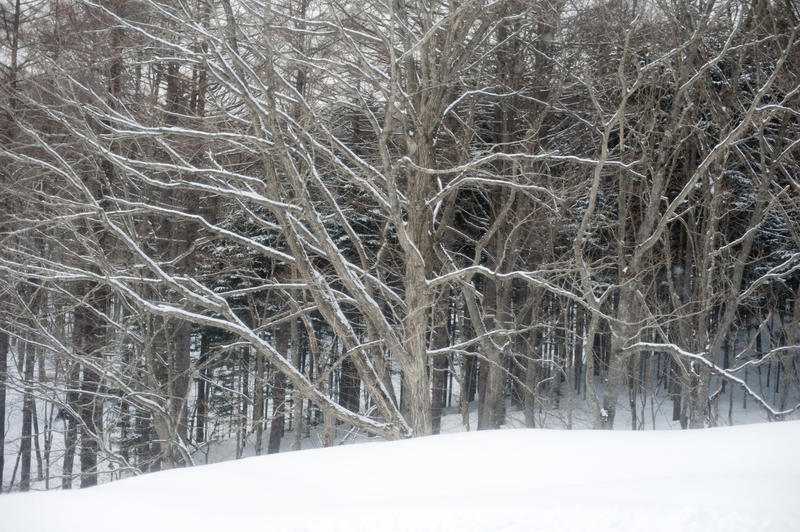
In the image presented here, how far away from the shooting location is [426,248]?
7012 millimetres

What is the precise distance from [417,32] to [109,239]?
836cm

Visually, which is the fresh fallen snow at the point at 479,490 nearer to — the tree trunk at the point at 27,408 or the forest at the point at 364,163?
the forest at the point at 364,163

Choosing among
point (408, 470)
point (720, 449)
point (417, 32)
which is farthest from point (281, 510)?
point (417, 32)

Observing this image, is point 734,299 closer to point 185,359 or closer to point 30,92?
point 185,359

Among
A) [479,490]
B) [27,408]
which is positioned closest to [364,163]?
[479,490]

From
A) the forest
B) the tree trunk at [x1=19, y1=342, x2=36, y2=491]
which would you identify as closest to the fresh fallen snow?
the forest

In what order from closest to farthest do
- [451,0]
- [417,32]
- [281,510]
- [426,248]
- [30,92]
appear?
1. [281,510]
2. [451,0]
3. [426,248]
4. [417,32]
5. [30,92]

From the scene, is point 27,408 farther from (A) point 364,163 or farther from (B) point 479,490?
(B) point 479,490

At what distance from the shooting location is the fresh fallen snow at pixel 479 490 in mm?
2264

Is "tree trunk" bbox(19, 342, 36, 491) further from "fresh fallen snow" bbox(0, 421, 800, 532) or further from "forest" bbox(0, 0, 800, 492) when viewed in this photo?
"fresh fallen snow" bbox(0, 421, 800, 532)

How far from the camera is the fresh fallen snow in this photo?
2264 millimetres

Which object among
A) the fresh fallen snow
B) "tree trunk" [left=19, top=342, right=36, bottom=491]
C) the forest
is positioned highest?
the forest

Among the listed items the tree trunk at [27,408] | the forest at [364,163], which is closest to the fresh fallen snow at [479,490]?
the forest at [364,163]

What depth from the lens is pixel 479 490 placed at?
2873 mm
